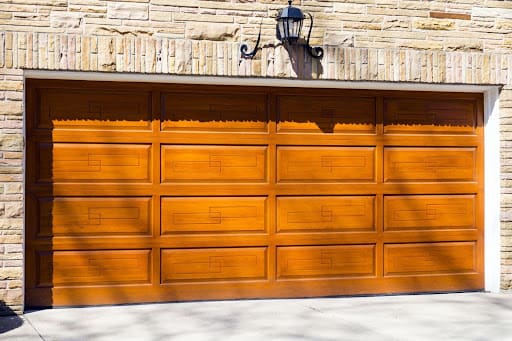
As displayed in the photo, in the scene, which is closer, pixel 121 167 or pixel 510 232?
pixel 121 167

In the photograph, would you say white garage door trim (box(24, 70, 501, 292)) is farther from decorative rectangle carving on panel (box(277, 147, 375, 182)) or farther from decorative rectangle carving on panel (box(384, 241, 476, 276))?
decorative rectangle carving on panel (box(277, 147, 375, 182))

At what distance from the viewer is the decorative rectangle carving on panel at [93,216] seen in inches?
292

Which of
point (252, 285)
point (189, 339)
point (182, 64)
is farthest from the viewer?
point (252, 285)

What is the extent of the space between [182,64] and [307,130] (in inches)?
57.2

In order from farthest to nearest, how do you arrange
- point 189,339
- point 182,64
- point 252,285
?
1. point 252,285
2. point 182,64
3. point 189,339

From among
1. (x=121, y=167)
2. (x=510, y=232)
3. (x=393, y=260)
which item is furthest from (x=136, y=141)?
(x=510, y=232)

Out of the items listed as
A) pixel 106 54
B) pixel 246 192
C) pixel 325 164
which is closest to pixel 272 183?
pixel 246 192

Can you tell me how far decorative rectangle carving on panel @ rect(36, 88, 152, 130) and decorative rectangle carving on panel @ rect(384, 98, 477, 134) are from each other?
248cm

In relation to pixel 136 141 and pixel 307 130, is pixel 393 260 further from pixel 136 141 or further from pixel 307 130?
pixel 136 141

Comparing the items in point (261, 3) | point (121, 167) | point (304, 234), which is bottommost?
point (304, 234)

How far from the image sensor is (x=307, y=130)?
8047mm

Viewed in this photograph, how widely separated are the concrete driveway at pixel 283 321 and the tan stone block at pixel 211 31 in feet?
8.23

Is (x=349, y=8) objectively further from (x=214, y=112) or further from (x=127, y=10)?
(x=127, y=10)

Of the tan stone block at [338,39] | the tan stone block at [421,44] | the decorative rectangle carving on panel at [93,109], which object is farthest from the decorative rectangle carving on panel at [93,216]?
the tan stone block at [421,44]
